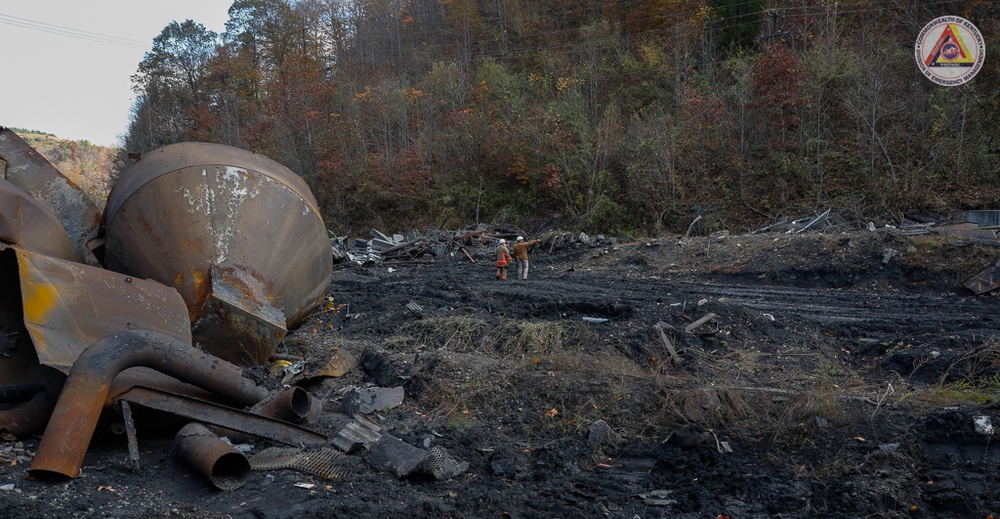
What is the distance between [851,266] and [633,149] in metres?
12.6

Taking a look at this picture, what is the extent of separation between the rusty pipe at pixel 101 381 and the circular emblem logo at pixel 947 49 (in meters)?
24.6

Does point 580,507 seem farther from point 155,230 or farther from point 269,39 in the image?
point 269,39

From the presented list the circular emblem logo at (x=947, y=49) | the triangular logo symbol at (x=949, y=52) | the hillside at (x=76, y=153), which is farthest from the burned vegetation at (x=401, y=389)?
the hillside at (x=76, y=153)

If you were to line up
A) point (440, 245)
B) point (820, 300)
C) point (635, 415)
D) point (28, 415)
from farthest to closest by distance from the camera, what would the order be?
1. point (440, 245)
2. point (820, 300)
3. point (635, 415)
4. point (28, 415)

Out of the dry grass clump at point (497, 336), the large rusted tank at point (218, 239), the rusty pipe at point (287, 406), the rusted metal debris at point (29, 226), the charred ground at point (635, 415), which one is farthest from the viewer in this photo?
the dry grass clump at point (497, 336)

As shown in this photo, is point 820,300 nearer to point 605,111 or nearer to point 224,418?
point 224,418

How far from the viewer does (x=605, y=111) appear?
94.5ft

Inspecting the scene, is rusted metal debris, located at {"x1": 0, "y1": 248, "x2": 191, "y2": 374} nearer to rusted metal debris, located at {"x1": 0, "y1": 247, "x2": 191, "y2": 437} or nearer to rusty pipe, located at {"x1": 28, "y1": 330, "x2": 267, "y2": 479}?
rusted metal debris, located at {"x1": 0, "y1": 247, "x2": 191, "y2": 437}

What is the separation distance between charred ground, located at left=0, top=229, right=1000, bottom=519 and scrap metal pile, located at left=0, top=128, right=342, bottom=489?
30 cm

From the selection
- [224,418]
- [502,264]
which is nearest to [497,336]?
[224,418]

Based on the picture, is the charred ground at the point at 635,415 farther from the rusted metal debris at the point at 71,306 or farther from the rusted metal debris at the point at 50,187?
→ the rusted metal debris at the point at 50,187

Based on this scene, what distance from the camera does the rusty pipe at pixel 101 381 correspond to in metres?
4.48

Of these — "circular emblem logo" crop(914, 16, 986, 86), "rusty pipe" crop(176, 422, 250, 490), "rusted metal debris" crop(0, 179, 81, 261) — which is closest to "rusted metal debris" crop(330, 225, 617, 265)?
"circular emblem logo" crop(914, 16, 986, 86)

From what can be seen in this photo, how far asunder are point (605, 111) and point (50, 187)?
22.7 meters
